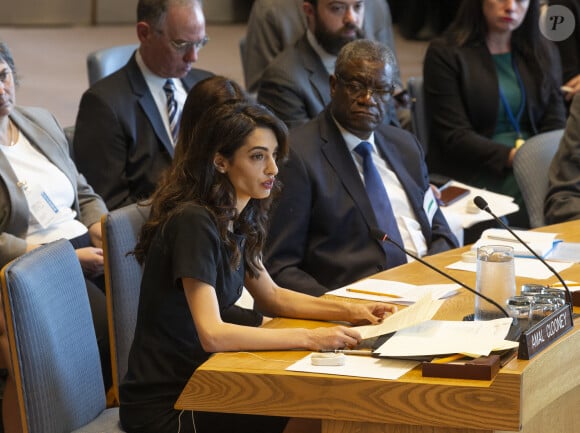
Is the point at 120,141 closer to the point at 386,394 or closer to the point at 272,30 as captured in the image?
the point at 272,30

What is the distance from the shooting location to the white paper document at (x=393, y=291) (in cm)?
280

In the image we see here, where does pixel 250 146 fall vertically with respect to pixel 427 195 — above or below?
above

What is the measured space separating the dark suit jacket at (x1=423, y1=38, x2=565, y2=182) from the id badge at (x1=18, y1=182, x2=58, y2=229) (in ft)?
7.31

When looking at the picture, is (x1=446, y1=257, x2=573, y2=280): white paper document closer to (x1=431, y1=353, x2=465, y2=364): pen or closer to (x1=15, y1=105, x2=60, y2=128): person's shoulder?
(x1=431, y1=353, x2=465, y2=364): pen

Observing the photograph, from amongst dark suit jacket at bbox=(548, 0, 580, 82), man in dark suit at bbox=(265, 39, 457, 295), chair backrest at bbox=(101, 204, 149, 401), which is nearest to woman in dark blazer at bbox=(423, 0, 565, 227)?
dark suit jacket at bbox=(548, 0, 580, 82)

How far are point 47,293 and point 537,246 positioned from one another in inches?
59.8

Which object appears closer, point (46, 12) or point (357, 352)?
point (357, 352)

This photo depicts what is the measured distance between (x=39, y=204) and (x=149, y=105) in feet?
2.84

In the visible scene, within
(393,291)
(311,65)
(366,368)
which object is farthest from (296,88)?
(366,368)

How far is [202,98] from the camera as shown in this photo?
10.7ft

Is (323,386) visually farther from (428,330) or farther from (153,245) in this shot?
(153,245)

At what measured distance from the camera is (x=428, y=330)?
2367mm

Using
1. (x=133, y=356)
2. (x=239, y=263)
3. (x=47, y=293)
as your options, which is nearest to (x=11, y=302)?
(x=47, y=293)

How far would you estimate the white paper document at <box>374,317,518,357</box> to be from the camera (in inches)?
85.6
